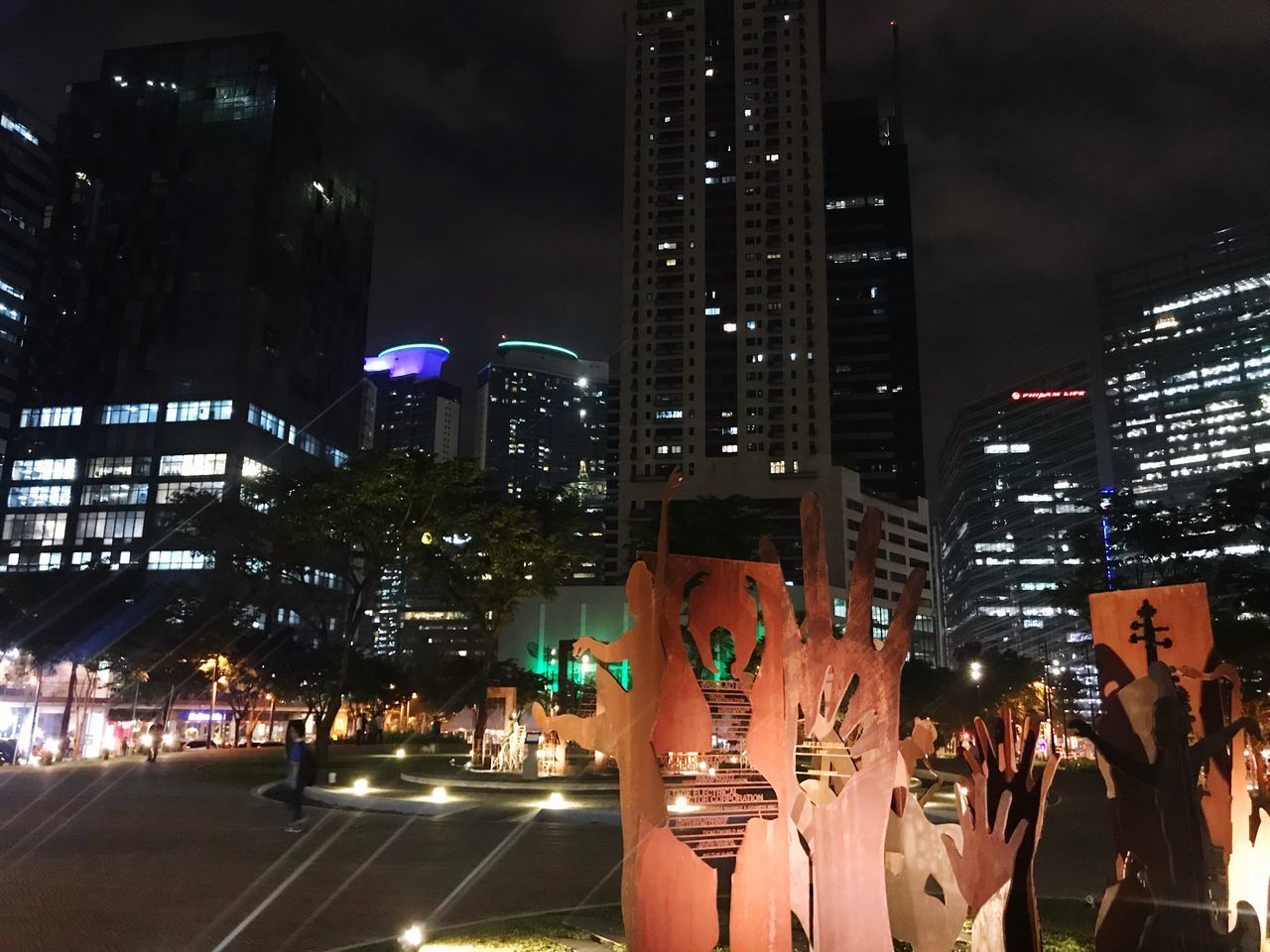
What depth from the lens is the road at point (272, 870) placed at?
8.88 metres

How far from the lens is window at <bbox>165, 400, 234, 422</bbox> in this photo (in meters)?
75.3

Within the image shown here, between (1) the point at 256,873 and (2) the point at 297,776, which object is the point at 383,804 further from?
(1) the point at 256,873

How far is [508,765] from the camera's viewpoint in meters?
29.1

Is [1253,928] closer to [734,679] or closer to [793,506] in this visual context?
[734,679]

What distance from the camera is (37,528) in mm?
78188

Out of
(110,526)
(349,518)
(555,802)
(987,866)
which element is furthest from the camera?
(110,526)

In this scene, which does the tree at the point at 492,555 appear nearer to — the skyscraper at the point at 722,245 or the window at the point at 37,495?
the skyscraper at the point at 722,245

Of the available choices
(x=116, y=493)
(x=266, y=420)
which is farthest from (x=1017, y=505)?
(x=116, y=493)

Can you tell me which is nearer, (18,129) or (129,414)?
(129,414)

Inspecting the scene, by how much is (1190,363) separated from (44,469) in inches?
5214

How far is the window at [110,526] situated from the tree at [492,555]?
168ft

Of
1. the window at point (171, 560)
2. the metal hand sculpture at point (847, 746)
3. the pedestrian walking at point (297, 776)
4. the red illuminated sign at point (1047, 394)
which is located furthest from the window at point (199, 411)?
the red illuminated sign at point (1047, 394)

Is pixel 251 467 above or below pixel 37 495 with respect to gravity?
above

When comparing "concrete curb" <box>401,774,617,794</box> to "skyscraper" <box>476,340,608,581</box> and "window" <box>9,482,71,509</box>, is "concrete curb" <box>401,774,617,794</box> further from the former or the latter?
"skyscraper" <box>476,340,608,581</box>
